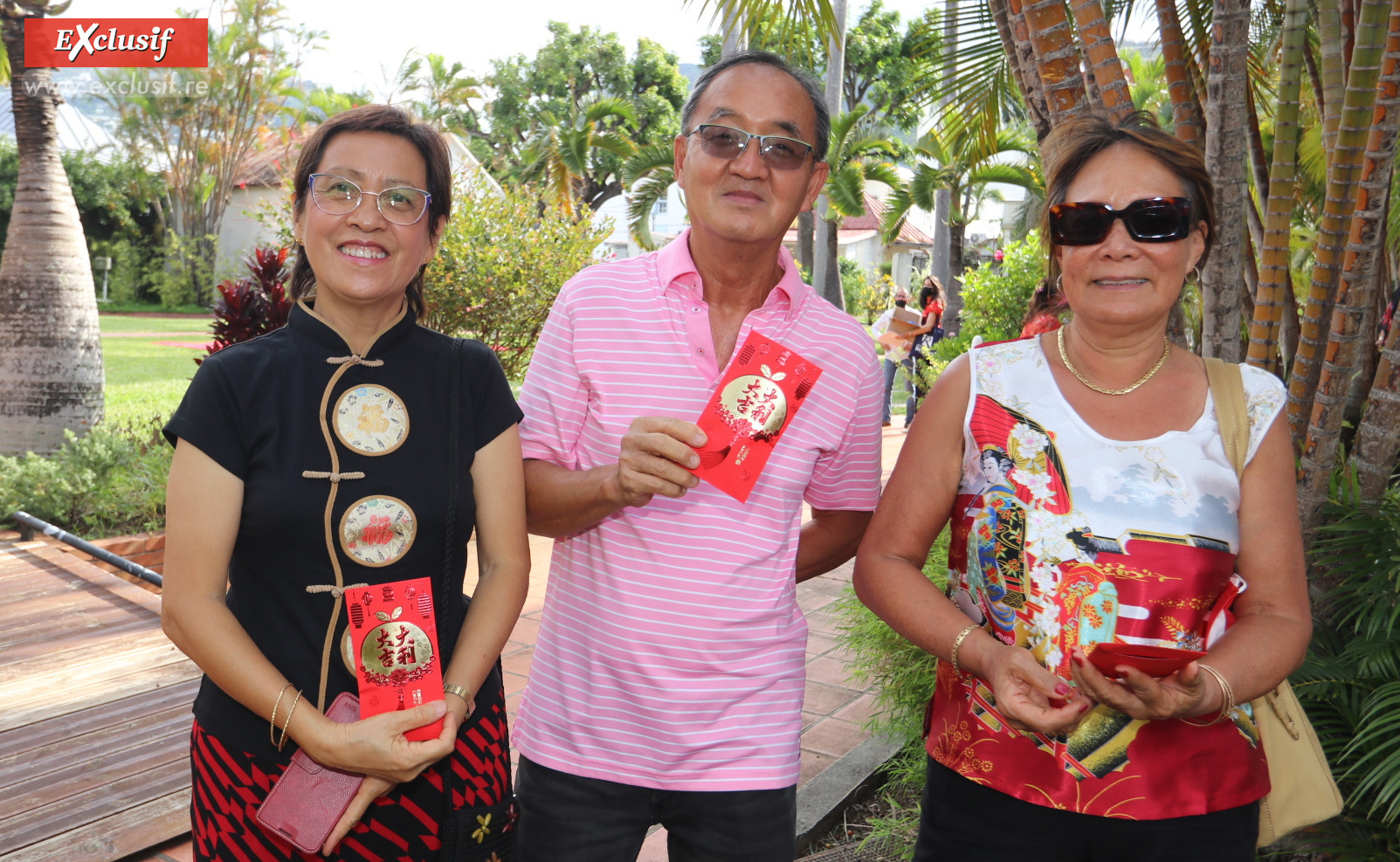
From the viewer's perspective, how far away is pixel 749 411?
176cm

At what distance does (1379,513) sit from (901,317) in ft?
33.1

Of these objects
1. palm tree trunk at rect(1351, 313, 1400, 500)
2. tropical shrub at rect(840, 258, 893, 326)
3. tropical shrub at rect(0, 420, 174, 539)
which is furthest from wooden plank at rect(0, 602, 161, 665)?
tropical shrub at rect(840, 258, 893, 326)

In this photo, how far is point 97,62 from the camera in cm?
900

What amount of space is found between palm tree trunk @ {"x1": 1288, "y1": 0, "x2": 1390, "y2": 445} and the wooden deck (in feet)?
12.3

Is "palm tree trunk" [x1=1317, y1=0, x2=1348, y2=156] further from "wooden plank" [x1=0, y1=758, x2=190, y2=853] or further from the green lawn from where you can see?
the green lawn

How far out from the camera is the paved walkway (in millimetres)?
3352

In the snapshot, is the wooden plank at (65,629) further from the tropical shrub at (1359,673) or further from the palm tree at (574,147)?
the palm tree at (574,147)

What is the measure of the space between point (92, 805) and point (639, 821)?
2.36m

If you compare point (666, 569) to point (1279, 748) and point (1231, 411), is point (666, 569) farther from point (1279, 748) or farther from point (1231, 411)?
point (1279, 748)

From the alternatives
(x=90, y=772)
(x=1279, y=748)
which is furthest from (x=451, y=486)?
(x=90, y=772)

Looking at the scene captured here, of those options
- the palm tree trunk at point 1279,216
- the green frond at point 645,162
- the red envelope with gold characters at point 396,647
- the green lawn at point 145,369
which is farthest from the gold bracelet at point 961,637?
the green frond at point 645,162

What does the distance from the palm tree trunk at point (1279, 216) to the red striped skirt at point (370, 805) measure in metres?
2.69

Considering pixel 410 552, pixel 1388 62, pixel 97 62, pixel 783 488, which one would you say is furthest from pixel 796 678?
pixel 97 62

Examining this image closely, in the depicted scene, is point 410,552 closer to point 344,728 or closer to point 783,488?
point 344,728
